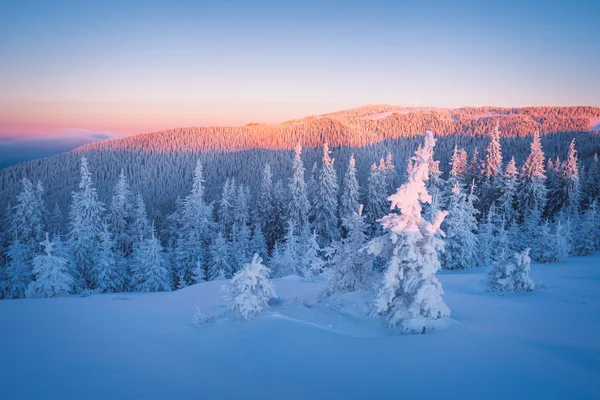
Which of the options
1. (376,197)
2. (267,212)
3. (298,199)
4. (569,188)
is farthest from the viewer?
(267,212)

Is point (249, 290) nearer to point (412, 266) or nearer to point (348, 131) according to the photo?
point (412, 266)

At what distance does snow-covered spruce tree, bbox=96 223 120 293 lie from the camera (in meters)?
31.1

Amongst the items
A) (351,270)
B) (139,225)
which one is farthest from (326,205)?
(351,270)

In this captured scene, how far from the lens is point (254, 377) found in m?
6.84

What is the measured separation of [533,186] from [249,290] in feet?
136

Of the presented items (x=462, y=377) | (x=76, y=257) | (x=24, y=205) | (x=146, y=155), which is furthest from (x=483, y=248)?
(x=146, y=155)

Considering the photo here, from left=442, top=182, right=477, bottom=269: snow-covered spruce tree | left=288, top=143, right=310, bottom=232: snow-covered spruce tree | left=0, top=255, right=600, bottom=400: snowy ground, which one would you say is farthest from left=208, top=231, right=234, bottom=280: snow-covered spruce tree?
left=0, top=255, right=600, bottom=400: snowy ground

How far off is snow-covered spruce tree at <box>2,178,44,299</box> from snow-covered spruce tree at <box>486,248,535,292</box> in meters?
37.0

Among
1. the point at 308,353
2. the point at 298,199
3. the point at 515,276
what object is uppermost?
the point at 515,276

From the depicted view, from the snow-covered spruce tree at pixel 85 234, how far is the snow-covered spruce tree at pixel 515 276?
3181 cm

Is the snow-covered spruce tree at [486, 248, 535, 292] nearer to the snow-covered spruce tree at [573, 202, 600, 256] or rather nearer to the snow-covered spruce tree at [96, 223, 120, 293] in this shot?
the snow-covered spruce tree at [573, 202, 600, 256]

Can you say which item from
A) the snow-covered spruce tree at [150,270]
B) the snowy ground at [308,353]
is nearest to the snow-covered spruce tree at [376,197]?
the snow-covered spruce tree at [150,270]

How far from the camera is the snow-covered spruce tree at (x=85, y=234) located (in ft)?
105

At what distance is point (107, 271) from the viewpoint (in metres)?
31.4
